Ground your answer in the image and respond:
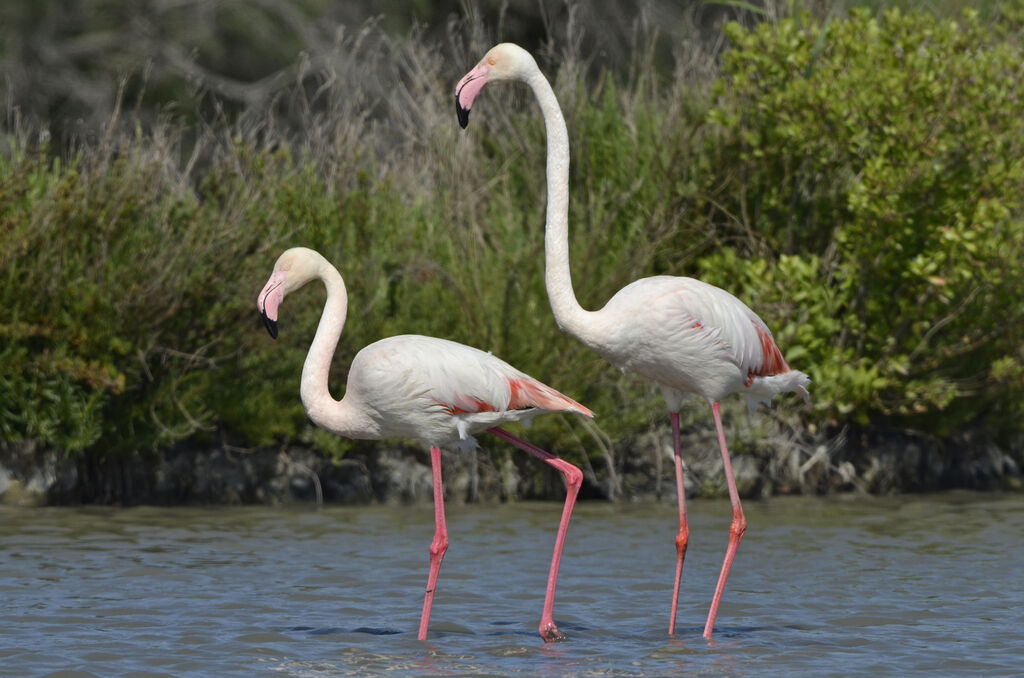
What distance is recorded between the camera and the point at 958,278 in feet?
33.6

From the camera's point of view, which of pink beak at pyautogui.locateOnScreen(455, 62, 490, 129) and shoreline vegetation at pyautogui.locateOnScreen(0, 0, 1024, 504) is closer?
pink beak at pyautogui.locateOnScreen(455, 62, 490, 129)

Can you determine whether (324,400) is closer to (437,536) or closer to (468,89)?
(437,536)

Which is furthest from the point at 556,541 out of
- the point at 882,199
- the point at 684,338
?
the point at 882,199

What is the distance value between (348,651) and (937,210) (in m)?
6.01

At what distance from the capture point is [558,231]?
6469 millimetres

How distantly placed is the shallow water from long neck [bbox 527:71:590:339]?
4.52 feet

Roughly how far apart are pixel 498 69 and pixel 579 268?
3807mm

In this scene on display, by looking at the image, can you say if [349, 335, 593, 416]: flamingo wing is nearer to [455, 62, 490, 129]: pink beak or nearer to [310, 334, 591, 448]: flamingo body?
[310, 334, 591, 448]: flamingo body

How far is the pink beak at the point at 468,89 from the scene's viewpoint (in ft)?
20.7

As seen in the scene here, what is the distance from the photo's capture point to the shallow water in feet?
19.7

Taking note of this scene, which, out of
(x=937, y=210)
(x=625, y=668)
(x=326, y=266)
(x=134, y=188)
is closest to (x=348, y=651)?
(x=625, y=668)

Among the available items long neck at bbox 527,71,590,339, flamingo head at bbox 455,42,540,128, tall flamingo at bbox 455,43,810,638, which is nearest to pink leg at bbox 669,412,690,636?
tall flamingo at bbox 455,43,810,638

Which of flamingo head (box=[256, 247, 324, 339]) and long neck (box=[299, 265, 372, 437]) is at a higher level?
flamingo head (box=[256, 247, 324, 339])

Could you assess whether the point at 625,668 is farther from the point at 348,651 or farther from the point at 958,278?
the point at 958,278
